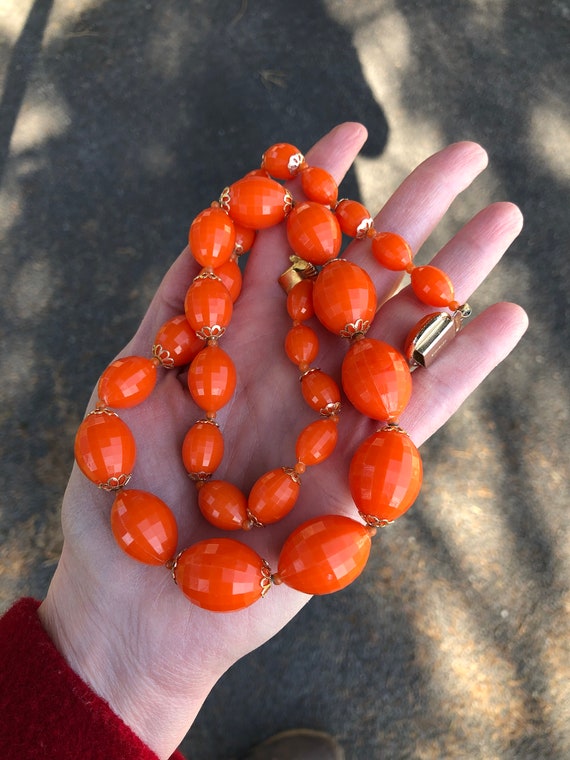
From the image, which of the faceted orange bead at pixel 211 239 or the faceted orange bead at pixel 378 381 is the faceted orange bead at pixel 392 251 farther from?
the faceted orange bead at pixel 211 239

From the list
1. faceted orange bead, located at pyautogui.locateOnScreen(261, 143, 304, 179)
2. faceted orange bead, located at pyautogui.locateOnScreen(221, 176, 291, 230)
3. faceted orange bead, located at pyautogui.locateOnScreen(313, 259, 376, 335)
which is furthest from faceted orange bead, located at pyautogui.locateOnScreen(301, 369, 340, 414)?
faceted orange bead, located at pyautogui.locateOnScreen(261, 143, 304, 179)

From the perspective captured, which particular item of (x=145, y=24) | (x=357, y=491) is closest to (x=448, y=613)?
(x=357, y=491)

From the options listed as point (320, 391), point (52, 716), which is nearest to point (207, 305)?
point (320, 391)

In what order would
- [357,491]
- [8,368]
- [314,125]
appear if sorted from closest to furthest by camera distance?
[357,491] → [8,368] → [314,125]

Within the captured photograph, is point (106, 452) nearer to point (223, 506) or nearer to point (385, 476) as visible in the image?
point (223, 506)

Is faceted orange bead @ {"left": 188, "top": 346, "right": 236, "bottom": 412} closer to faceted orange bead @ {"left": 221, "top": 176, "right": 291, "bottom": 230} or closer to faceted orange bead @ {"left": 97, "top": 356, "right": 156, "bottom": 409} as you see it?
faceted orange bead @ {"left": 97, "top": 356, "right": 156, "bottom": 409}

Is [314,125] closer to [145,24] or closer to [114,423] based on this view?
[145,24]
